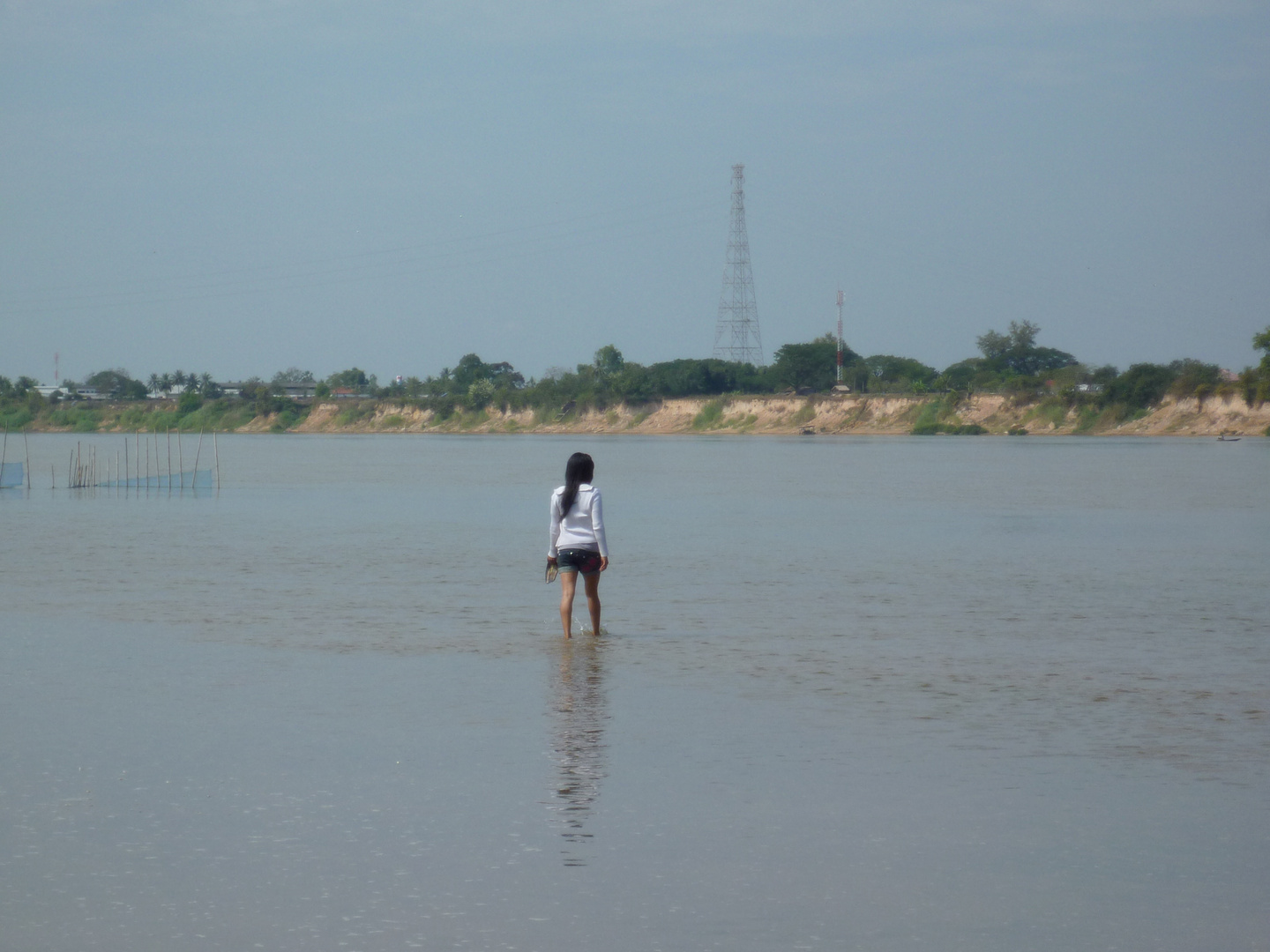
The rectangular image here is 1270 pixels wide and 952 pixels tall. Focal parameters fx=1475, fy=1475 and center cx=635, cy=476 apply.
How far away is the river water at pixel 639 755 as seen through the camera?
5266mm

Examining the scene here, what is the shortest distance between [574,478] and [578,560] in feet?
2.22

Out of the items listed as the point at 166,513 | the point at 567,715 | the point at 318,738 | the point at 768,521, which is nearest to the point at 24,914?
the point at 318,738

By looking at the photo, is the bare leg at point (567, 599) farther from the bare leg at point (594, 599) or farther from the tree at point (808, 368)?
the tree at point (808, 368)

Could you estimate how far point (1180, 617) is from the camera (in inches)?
552

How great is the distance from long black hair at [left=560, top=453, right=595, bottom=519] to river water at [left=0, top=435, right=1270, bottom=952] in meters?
1.17

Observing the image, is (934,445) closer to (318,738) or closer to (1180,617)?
(1180,617)

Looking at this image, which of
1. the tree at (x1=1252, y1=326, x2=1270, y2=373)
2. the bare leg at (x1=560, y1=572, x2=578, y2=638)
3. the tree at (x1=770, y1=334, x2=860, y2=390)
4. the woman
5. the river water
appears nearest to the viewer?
the river water

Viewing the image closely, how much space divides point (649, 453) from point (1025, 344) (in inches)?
3269

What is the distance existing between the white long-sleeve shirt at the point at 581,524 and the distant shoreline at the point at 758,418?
72186 millimetres

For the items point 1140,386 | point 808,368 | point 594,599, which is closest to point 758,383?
point 808,368

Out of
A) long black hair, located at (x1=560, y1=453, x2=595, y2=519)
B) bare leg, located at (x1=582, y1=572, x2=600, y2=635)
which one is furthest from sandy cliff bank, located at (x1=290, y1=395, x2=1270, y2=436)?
long black hair, located at (x1=560, y1=453, x2=595, y2=519)

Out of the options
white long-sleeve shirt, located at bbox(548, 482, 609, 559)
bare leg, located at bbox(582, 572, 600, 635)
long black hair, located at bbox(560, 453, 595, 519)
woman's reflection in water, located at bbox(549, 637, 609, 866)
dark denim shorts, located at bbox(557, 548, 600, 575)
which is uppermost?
long black hair, located at bbox(560, 453, 595, 519)

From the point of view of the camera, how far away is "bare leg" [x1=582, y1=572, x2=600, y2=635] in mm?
12039

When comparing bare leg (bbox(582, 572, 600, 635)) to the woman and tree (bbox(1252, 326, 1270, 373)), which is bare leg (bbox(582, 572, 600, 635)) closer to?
the woman
